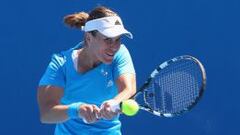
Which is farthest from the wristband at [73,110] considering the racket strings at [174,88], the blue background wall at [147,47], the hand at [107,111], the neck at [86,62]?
the blue background wall at [147,47]

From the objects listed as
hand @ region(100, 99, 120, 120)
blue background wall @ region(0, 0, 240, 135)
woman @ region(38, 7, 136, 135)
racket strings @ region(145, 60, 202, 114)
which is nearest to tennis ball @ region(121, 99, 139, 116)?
hand @ region(100, 99, 120, 120)

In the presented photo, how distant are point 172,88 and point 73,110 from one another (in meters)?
0.61

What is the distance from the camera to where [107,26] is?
3.33 meters

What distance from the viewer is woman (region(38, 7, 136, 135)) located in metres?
3.34

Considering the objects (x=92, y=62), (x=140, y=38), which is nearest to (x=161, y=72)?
(x=92, y=62)

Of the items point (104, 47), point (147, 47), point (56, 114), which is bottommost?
point (56, 114)

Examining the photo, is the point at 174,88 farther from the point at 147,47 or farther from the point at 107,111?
the point at 147,47

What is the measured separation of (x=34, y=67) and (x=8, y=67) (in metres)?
0.20

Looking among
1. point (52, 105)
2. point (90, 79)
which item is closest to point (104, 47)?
point (90, 79)

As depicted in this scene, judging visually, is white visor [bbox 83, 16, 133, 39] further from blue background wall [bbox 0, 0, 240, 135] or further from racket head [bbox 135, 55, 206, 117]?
blue background wall [bbox 0, 0, 240, 135]

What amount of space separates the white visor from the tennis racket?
1.09ft

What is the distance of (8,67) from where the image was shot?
5.38m

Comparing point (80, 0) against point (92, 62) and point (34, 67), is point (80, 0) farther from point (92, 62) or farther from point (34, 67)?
point (92, 62)

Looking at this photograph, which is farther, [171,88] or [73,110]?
[171,88]
